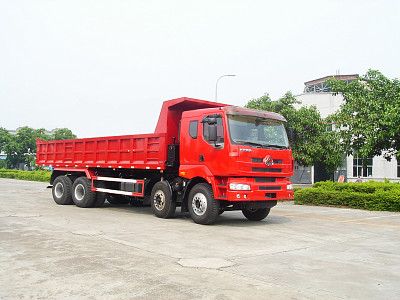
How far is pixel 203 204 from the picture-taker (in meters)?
10.6

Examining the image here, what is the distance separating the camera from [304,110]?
103ft

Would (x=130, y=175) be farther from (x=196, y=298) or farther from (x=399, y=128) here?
(x=399, y=128)

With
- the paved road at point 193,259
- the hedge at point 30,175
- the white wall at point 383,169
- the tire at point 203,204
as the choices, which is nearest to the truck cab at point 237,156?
the tire at point 203,204

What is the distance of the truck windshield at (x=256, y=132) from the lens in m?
10.3

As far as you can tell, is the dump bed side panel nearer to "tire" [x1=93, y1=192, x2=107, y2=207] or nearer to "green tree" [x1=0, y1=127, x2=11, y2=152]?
"tire" [x1=93, y1=192, x2=107, y2=207]

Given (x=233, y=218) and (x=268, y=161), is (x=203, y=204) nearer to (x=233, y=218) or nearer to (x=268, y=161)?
(x=268, y=161)

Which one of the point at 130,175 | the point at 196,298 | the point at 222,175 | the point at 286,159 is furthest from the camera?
the point at 130,175

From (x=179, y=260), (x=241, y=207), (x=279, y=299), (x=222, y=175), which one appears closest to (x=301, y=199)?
(x=241, y=207)

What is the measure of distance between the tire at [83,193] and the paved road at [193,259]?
290 centimetres

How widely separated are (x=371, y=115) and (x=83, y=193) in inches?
465

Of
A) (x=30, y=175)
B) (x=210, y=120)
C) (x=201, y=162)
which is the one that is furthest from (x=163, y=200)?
(x=30, y=175)

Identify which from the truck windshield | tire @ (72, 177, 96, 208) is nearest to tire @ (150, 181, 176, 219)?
the truck windshield

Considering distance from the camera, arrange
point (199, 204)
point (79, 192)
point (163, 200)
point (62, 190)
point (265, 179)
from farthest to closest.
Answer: point (62, 190), point (79, 192), point (163, 200), point (199, 204), point (265, 179)

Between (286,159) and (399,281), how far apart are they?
18.8 feet
